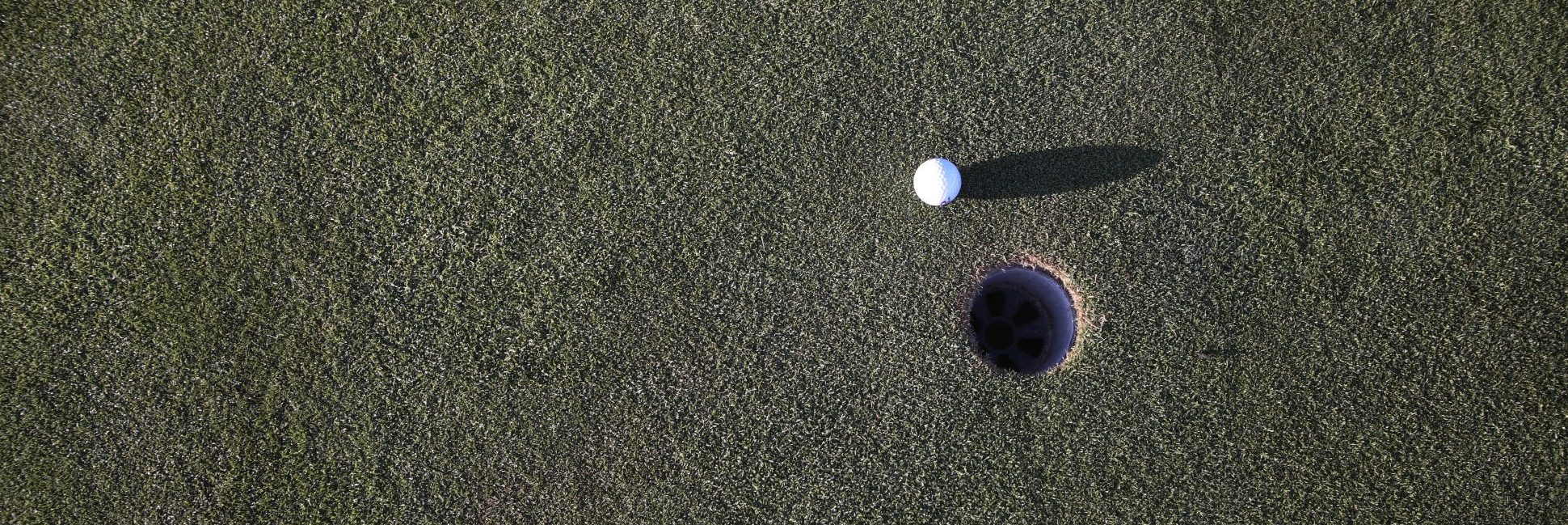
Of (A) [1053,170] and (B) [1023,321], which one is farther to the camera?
(B) [1023,321]

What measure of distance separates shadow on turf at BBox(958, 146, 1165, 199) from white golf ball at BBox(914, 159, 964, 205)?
6.7 inches

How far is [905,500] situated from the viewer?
10.0 feet

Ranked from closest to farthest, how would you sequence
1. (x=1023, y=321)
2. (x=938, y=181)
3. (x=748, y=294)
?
1. (x=938, y=181)
2. (x=748, y=294)
3. (x=1023, y=321)

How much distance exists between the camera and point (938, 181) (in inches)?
114

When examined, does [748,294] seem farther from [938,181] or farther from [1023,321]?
[1023,321]

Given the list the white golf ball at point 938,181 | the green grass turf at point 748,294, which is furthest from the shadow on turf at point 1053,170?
the white golf ball at point 938,181

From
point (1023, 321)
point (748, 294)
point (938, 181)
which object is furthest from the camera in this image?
point (1023, 321)

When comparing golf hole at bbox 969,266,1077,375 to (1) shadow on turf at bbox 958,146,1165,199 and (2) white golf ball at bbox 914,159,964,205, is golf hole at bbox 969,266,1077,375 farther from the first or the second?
(2) white golf ball at bbox 914,159,964,205

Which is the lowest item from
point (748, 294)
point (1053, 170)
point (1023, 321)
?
point (748, 294)

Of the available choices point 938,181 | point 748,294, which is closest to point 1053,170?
point 938,181

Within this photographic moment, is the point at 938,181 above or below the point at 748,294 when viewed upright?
above

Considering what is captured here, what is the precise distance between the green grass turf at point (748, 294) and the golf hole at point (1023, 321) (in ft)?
0.36

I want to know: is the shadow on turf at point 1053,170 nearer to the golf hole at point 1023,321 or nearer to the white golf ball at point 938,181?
the white golf ball at point 938,181

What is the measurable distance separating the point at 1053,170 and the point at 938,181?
597 millimetres
